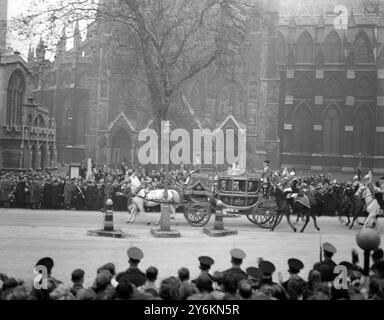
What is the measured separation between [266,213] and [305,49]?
24.5m

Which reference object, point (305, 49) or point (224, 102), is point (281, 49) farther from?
point (224, 102)

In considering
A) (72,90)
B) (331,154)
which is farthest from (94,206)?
(331,154)

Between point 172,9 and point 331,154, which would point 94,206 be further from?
point 331,154

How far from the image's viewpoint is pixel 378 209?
15938mm

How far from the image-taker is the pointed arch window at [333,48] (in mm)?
33625

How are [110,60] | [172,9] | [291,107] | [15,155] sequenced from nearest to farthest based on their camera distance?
[172,9], [15,155], [110,60], [291,107]

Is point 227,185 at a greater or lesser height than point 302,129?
lesser

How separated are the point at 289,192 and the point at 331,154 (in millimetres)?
16409

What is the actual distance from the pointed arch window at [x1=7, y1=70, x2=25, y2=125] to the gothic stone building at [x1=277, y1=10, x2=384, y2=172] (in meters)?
15.4

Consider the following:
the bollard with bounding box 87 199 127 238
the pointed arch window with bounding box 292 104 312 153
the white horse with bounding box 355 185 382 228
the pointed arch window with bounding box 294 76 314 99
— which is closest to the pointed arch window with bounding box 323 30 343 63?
the pointed arch window with bounding box 294 76 314 99

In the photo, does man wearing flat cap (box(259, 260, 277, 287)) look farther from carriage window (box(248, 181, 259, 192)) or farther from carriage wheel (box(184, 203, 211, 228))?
carriage window (box(248, 181, 259, 192))

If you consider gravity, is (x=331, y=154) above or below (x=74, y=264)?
above

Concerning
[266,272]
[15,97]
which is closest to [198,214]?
[266,272]

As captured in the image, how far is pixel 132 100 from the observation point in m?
33.3
